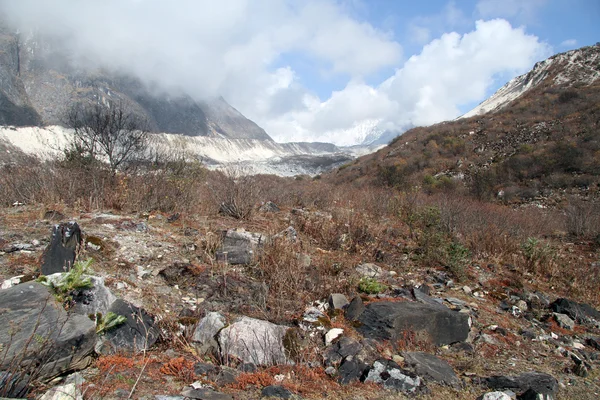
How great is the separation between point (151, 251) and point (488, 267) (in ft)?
16.1

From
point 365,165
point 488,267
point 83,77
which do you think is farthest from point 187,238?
point 83,77

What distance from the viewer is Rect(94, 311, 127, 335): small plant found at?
7.68 ft

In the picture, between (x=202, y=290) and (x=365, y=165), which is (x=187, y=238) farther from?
(x=365, y=165)

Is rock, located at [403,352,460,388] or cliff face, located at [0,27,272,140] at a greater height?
cliff face, located at [0,27,272,140]

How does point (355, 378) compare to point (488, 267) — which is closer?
point (355, 378)

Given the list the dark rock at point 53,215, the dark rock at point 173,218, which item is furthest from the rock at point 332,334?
the dark rock at point 53,215

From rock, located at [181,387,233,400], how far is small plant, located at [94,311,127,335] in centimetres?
75

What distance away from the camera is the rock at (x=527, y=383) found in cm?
237

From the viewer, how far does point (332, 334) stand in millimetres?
2902

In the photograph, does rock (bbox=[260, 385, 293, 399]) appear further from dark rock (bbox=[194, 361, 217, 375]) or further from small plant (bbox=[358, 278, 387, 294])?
small plant (bbox=[358, 278, 387, 294])

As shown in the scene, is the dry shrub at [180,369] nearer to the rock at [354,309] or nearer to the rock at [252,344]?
the rock at [252,344]

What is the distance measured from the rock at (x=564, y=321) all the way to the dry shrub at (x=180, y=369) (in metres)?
3.82

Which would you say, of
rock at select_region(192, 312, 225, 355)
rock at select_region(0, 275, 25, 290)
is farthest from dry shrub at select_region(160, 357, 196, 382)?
rock at select_region(0, 275, 25, 290)

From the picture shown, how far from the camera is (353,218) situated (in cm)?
641
